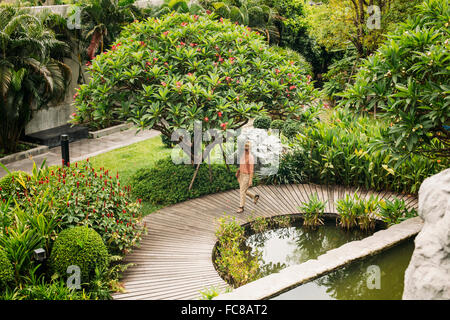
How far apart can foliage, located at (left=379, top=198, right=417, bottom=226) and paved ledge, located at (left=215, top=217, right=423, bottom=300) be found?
19.7 inches

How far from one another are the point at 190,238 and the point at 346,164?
13.6 ft

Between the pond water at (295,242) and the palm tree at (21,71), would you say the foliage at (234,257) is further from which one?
the palm tree at (21,71)

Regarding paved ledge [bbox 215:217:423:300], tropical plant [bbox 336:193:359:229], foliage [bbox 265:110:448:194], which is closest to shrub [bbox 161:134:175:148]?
foliage [bbox 265:110:448:194]

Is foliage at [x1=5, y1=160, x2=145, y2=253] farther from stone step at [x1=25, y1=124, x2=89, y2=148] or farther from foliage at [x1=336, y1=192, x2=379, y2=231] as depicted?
stone step at [x1=25, y1=124, x2=89, y2=148]

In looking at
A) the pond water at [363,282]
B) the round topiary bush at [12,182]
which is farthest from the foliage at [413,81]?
the round topiary bush at [12,182]

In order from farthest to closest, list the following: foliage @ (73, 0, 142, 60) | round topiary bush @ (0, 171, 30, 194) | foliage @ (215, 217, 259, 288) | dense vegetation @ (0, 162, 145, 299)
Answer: foliage @ (73, 0, 142, 60)
round topiary bush @ (0, 171, 30, 194)
foliage @ (215, 217, 259, 288)
dense vegetation @ (0, 162, 145, 299)

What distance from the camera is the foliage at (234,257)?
7.54 m

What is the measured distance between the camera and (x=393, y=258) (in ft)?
24.2

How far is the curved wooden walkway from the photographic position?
719 cm

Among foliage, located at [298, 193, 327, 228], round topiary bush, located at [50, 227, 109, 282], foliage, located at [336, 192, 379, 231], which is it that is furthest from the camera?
foliage, located at [298, 193, 327, 228]

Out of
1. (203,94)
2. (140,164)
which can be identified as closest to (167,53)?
(203,94)

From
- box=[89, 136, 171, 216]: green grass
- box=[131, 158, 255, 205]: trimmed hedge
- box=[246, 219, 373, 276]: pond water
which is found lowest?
box=[246, 219, 373, 276]: pond water

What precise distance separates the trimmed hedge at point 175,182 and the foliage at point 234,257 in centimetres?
158
